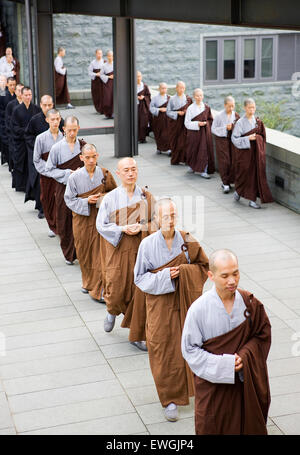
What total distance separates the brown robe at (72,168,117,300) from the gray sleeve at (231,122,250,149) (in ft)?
13.8

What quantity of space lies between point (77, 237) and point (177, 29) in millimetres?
15275

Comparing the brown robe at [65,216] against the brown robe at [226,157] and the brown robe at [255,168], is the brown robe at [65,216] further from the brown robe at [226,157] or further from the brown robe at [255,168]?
the brown robe at [226,157]

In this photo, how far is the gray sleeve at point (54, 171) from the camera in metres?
10.1

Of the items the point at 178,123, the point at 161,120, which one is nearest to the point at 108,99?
the point at 161,120

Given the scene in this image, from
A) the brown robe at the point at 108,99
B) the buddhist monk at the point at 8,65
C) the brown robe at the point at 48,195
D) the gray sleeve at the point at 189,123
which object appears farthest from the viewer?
the buddhist monk at the point at 8,65

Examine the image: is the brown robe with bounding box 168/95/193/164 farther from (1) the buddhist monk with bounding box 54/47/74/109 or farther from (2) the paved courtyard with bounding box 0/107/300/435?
(1) the buddhist monk with bounding box 54/47/74/109

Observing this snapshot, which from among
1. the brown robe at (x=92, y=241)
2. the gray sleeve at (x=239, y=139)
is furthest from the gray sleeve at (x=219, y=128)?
the brown robe at (x=92, y=241)

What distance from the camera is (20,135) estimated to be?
13688mm

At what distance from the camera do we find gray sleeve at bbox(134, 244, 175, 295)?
251 inches

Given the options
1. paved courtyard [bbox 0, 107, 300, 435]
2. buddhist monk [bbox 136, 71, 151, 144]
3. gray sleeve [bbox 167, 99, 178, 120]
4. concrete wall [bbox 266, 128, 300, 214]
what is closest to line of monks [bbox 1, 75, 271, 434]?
paved courtyard [bbox 0, 107, 300, 435]

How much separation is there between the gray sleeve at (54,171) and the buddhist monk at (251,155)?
377cm

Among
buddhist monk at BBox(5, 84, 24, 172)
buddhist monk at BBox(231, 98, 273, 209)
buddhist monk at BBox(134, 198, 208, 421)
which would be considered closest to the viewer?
buddhist monk at BBox(134, 198, 208, 421)

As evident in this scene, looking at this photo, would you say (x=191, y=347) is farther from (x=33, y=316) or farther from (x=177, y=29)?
(x=177, y=29)

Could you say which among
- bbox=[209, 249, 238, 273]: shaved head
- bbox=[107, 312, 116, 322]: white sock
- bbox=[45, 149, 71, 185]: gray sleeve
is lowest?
bbox=[107, 312, 116, 322]: white sock
